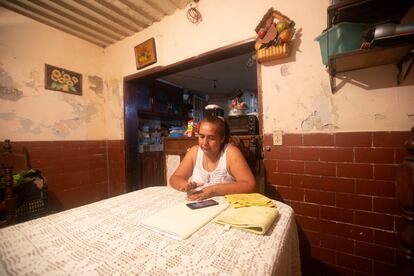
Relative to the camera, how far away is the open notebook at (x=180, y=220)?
30.6 inches

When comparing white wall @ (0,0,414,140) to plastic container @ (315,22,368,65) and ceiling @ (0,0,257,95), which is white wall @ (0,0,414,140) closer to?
ceiling @ (0,0,257,95)

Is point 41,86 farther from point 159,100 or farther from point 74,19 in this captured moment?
point 159,100

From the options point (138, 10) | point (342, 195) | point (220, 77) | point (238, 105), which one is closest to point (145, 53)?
point (138, 10)

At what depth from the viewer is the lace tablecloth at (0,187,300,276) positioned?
581 millimetres

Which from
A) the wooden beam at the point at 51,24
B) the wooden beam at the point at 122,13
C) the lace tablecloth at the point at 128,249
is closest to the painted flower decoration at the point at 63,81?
the wooden beam at the point at 51,24

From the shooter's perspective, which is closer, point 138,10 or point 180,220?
point 180,220

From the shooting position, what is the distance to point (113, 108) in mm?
3383

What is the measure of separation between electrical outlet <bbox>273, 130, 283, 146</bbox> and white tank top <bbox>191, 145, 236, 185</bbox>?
51 centimetres

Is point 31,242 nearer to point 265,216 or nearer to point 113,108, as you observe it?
→ point 265,216

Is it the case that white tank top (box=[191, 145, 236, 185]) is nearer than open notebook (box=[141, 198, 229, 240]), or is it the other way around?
open notebook (box=[141, 198, 229, 240])

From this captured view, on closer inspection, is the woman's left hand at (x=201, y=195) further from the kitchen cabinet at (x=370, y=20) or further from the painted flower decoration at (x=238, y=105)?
the painted flower decoration at (x=238, y=105)

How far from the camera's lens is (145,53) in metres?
2.91

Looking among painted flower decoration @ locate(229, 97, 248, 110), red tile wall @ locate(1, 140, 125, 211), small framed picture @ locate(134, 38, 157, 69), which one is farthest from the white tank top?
red tile wall @ locate(1, 140, 125, 211)

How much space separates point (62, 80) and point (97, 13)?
116 cm
